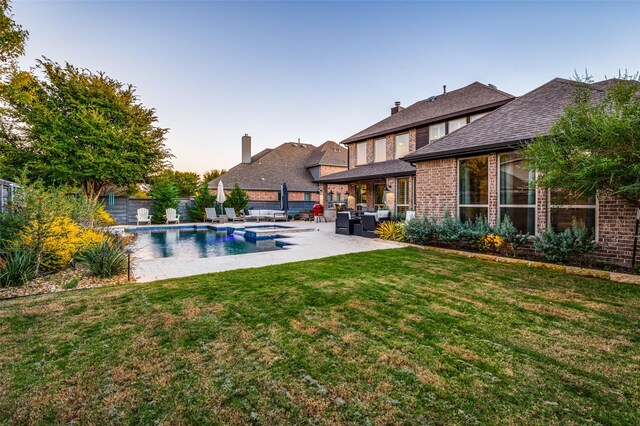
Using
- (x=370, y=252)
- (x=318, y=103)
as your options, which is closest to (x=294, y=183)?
(x=318, y=103)

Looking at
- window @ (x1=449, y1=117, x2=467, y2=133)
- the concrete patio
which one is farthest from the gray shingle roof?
the concrete patio

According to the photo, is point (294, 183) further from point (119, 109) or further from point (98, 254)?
point (98, 254)

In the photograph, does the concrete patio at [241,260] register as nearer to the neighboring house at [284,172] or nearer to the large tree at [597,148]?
the large tree at [597,148]

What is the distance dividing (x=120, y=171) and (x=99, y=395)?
17997mm

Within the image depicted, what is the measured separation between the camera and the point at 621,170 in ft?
14.9

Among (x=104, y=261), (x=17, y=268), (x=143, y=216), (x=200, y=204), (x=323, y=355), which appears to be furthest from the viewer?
(x=200, y=204)

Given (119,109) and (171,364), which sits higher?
(119,109)

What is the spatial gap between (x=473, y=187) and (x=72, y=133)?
63.7 feet

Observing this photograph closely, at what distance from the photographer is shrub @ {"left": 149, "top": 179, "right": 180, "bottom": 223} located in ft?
62.9

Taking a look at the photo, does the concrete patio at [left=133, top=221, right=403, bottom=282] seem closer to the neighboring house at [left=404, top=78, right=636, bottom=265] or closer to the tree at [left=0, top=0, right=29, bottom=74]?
the neighboring house at [left=404, top=78, right=636, bottom=265]

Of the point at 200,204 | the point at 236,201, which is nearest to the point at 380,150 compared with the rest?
the point at 236,201

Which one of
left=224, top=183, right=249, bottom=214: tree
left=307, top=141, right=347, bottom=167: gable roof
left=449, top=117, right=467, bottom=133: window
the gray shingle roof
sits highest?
left=307, top=141, right=347, bottom=167: gable roof

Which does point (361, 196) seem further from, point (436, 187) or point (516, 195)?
point (516, 195)

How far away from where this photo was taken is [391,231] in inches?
419
